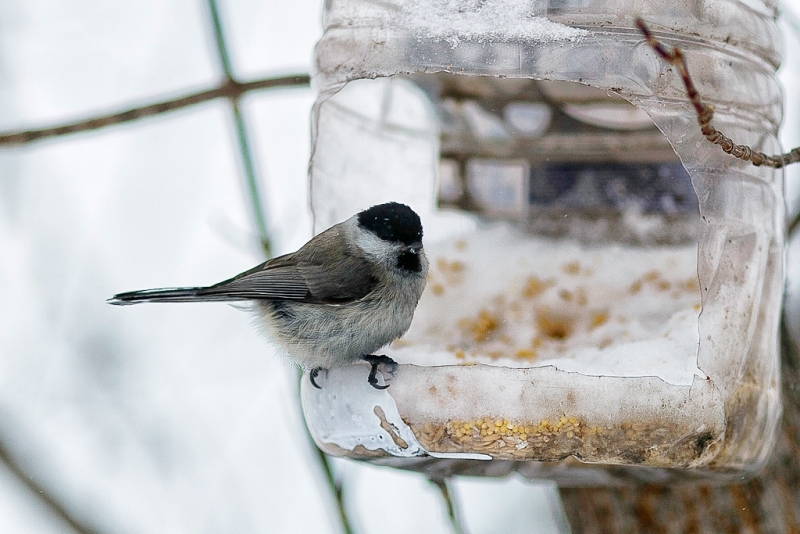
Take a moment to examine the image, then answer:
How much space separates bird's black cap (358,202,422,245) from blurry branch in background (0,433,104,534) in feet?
5.74

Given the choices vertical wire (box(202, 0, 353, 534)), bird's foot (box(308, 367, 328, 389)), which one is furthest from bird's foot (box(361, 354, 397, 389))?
vertical wire (box(202, 0, 353, 534))

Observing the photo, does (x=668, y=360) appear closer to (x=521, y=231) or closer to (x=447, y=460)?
(x=447, y=460)

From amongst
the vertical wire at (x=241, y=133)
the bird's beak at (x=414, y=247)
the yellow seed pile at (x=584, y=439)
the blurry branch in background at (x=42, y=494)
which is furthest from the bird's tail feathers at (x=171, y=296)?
the blurry branch in background at (x=42, y=494)

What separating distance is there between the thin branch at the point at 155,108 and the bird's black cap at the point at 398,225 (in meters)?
0.70

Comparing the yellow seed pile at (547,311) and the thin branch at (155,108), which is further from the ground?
the thin branch at (155,108)

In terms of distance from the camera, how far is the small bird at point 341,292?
2.32 meters

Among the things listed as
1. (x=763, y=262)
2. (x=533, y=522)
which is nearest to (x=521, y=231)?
(x=763, y=262)

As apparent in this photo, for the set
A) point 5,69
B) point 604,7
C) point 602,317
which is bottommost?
point 602,317

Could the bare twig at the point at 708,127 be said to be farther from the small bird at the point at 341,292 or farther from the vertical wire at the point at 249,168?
the vertical wire at the point at 249,168

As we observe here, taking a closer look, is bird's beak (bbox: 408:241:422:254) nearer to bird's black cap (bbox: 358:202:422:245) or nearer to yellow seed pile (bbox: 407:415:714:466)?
bird's black cap (bbox: 358:202:422:245)

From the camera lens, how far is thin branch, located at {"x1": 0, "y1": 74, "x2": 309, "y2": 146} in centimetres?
269

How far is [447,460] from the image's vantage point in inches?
88.7

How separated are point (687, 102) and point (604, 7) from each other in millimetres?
325

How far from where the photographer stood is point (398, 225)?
243cm
